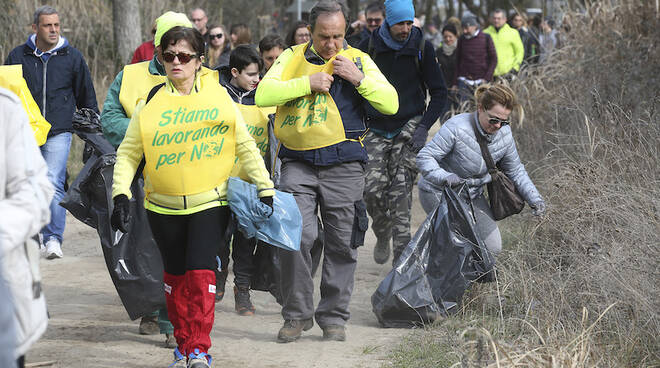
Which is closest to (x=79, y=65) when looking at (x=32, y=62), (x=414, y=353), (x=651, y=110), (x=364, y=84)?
(x=32, y=62)

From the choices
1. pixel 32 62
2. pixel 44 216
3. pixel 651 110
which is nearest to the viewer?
pixel 44 216

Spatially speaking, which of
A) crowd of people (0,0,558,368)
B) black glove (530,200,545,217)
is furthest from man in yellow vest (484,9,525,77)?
black glove (530,200,545,217)

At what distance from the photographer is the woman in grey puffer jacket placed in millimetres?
6156

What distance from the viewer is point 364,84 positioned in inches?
213

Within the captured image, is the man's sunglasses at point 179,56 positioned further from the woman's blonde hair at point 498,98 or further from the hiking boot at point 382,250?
the hiking boot at point 382,250

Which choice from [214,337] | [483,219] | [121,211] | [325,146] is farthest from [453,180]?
[121,211]

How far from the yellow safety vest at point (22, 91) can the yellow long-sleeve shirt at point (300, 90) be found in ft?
5.92

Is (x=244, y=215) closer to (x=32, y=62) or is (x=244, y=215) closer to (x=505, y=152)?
(x=505, y=152)

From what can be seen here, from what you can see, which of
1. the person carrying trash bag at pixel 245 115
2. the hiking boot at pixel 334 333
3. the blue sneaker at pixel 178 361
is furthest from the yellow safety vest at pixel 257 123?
the blue sneaker at pixel 178 361

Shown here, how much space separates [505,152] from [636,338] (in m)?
1.95

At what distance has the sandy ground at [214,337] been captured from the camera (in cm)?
532

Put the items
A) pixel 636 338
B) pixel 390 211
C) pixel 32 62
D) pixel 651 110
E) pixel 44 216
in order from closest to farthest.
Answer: pixel 44 216, pixel 636 338, pixel 390 211, pixel 32 62, pixel 651 110

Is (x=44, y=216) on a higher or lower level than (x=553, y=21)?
higher

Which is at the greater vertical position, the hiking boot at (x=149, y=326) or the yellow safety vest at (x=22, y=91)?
the yellow safety vest at (x=22, y=91)
